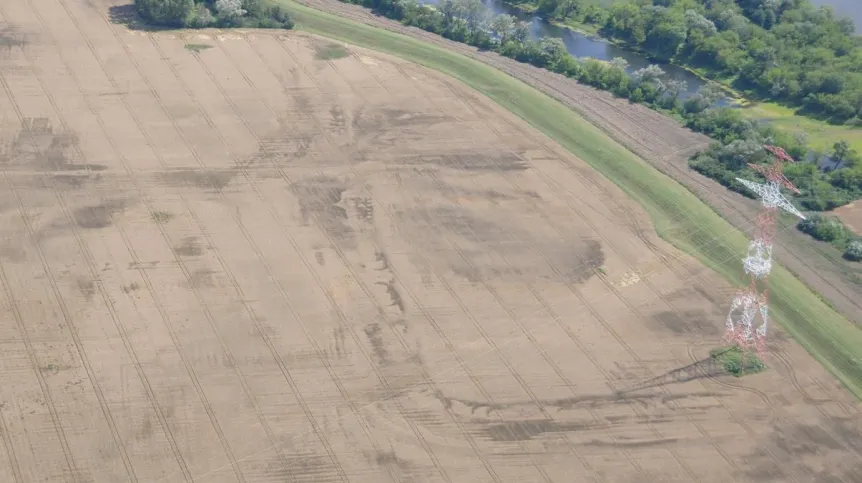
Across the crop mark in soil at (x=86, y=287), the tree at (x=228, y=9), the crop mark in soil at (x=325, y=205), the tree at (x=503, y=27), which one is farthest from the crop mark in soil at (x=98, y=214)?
the tree at (x=503, y=27)

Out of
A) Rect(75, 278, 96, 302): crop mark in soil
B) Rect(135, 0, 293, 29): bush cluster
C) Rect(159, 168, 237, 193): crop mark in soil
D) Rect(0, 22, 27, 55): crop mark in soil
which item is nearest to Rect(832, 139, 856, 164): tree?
Rect(159, 168, 237, 193): crop mark in soil

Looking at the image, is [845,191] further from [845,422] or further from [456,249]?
[456,249]

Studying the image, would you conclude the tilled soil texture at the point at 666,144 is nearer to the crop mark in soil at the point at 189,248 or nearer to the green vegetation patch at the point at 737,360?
the green vegetation patch at the point at 737,360

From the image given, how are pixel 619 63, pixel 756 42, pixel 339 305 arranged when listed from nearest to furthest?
pixel 339 305 → pixel 619 63 → pixel 756 42

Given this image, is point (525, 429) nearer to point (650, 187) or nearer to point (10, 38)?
point (650, 187)

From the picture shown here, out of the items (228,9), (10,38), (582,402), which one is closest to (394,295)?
(582,402)

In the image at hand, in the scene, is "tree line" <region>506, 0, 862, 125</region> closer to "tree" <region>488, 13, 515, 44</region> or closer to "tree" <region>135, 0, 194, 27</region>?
"tree" <region>488, 13, 515, 44</region>
